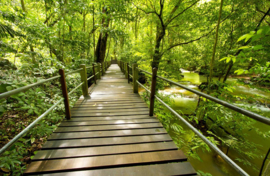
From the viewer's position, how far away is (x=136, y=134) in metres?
1.93

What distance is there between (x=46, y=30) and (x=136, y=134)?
5.22 m

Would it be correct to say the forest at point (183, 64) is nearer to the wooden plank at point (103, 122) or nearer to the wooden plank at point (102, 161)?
the wooden plank at point (103, 122)

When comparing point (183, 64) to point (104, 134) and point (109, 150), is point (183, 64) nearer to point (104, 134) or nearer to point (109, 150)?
point (104, 134)

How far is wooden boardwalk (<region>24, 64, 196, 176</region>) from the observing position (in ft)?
4.28

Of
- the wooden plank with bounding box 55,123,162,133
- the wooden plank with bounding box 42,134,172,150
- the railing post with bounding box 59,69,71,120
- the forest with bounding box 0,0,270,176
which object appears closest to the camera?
the wooden plank with bounding box 42,134,172,150

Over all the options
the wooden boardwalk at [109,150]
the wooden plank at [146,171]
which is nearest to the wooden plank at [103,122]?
the wooden boardwalk at [109,150]

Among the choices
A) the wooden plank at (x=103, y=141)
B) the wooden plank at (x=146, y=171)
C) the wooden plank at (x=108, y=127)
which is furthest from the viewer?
the wooden plank at (x=108, y=127)

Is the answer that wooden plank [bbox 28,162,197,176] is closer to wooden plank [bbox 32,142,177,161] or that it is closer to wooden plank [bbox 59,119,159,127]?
wooden plank [bbox 32,142,177,161]

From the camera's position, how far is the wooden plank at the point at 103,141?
164 centimetres

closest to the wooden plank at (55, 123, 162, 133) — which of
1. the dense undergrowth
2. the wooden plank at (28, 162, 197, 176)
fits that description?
the dense undergrowth

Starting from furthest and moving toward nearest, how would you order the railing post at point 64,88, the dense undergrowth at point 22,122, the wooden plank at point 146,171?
the railing post at point 64,88 → the dense undergrowth at point 22,122 → the wooden plank at point 146,171

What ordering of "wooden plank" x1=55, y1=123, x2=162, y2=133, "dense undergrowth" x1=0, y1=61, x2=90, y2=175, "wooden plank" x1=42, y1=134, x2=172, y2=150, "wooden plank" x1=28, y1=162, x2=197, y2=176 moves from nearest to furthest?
1. "wooden plank" x1=28, y1=162, x2=197, y2=176
2. "wooden plank" x1=42, y1=134, x2=172, y2=150
3. "dense undergrowth" x1=0, y1=61, x2=90, y2=175
4. "wooden plank" x1=55, y1=123, x2=162, y2=133

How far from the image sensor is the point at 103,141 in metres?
1.74

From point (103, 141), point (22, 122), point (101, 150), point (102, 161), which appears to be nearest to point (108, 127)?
point (103, 141)
